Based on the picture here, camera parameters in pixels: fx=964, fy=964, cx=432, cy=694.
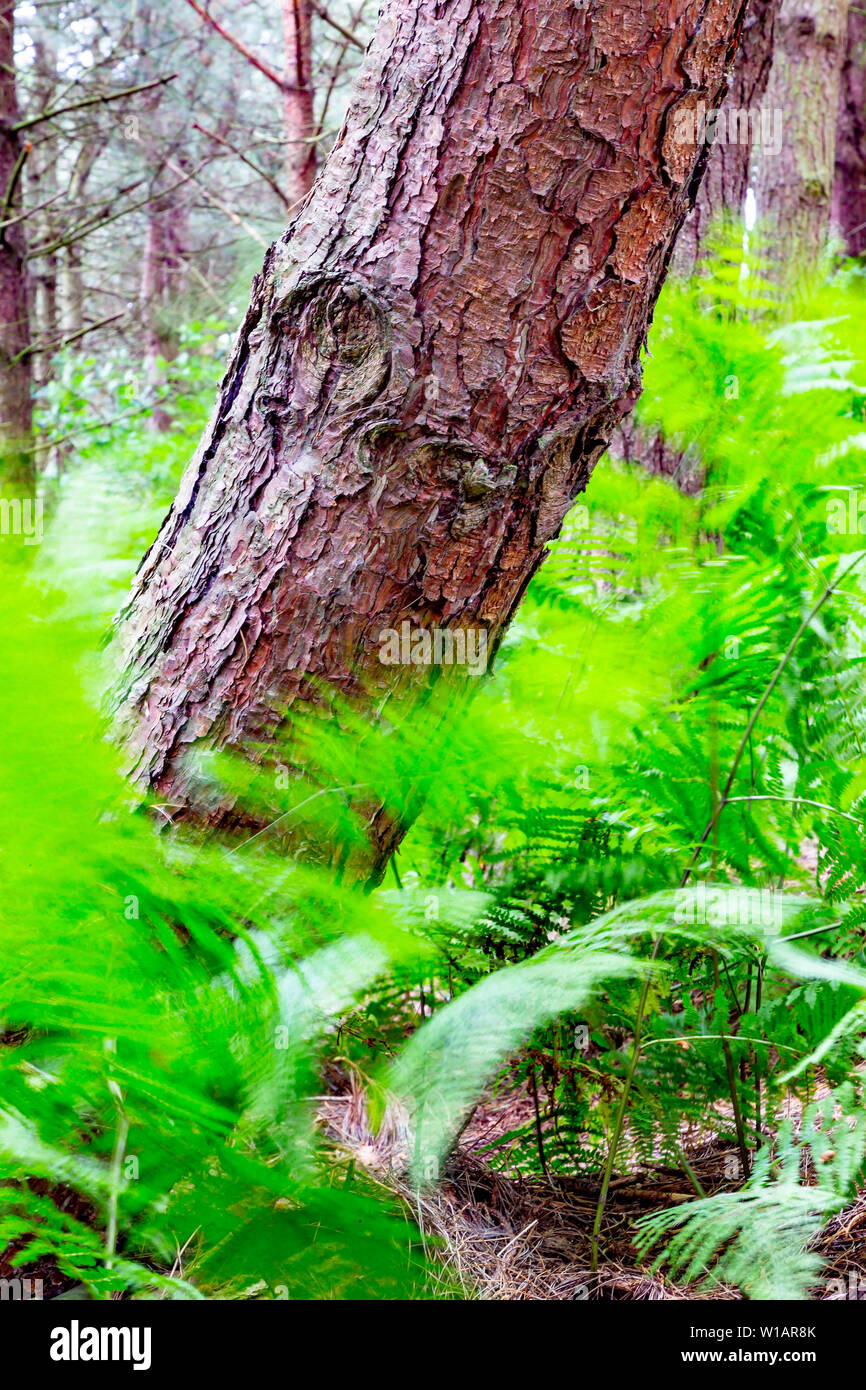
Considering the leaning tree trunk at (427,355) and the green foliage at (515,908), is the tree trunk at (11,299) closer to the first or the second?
the green foliage at (515,908)

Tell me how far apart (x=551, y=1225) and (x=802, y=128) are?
4.22m

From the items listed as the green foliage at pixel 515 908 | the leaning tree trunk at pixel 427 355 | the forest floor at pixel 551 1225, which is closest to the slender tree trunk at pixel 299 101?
the green foliage at pixel 515 908

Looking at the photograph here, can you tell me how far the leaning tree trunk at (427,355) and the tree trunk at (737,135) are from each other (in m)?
1.53

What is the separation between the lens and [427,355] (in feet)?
3.60

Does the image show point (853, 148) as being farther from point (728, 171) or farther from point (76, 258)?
point (728, 171)

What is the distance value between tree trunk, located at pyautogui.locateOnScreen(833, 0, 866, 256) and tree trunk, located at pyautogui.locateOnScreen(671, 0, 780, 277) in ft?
19.1

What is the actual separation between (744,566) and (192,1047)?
923 millimetres

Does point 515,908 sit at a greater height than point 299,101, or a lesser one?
lesser


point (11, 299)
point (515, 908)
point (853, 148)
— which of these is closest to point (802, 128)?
point (11, 299)

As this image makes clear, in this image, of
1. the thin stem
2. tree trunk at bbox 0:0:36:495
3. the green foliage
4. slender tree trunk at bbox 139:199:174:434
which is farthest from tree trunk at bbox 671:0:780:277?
slender tree trunk at bbox 139:199:174:434

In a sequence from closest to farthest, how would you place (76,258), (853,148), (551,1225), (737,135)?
(551,1225), (737,135), (76,258), (853,148)

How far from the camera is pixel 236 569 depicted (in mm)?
1173

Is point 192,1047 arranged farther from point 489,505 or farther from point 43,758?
point 489,505

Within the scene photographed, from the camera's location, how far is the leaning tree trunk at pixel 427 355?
3.46ft
